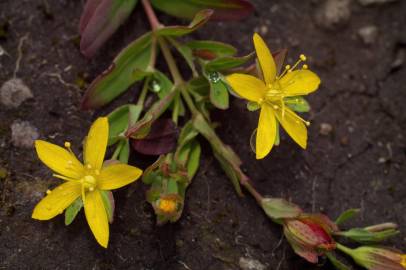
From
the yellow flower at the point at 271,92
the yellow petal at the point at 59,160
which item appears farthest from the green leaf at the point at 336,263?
Result: the yellow petal at the point at 59,160

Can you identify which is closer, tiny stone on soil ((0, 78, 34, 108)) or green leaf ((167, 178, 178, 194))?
green leaf ((167, 178, 178, 194))

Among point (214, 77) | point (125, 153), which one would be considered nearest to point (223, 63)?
point (214, 77)

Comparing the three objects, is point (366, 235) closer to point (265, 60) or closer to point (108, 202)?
point (265, 60)

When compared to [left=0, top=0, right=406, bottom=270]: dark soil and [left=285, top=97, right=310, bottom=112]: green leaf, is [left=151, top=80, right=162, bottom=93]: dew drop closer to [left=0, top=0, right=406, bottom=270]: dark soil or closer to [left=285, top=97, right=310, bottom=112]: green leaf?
[left=0, top=0, right=406, bottom=270]: dark soil

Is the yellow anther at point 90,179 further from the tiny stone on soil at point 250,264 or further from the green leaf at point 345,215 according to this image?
the green leaf at point 345,215

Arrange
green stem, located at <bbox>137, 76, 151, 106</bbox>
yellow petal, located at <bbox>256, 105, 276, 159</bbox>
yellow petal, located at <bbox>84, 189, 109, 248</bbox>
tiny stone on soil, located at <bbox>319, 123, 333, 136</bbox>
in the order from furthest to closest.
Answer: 1. tiny stone on soil, located at <bbox>319, 123, 333, 136</bbox>
2. green stem, located at <bbox>137, 76, 151, 106</bbox>
3. yellow petal, located at <bbox>256, 105, 276, 159</bbox>
4. yellow petal, located at <bbox>84, 189, 109, 248</bbox>

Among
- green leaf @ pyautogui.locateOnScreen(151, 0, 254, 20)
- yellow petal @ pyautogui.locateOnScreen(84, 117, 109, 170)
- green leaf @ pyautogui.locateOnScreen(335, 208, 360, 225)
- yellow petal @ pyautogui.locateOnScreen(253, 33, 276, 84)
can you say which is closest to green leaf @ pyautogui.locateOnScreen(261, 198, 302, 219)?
green leaf @ pyautogui.locateOnScreen(335, 208, 360, 225)
